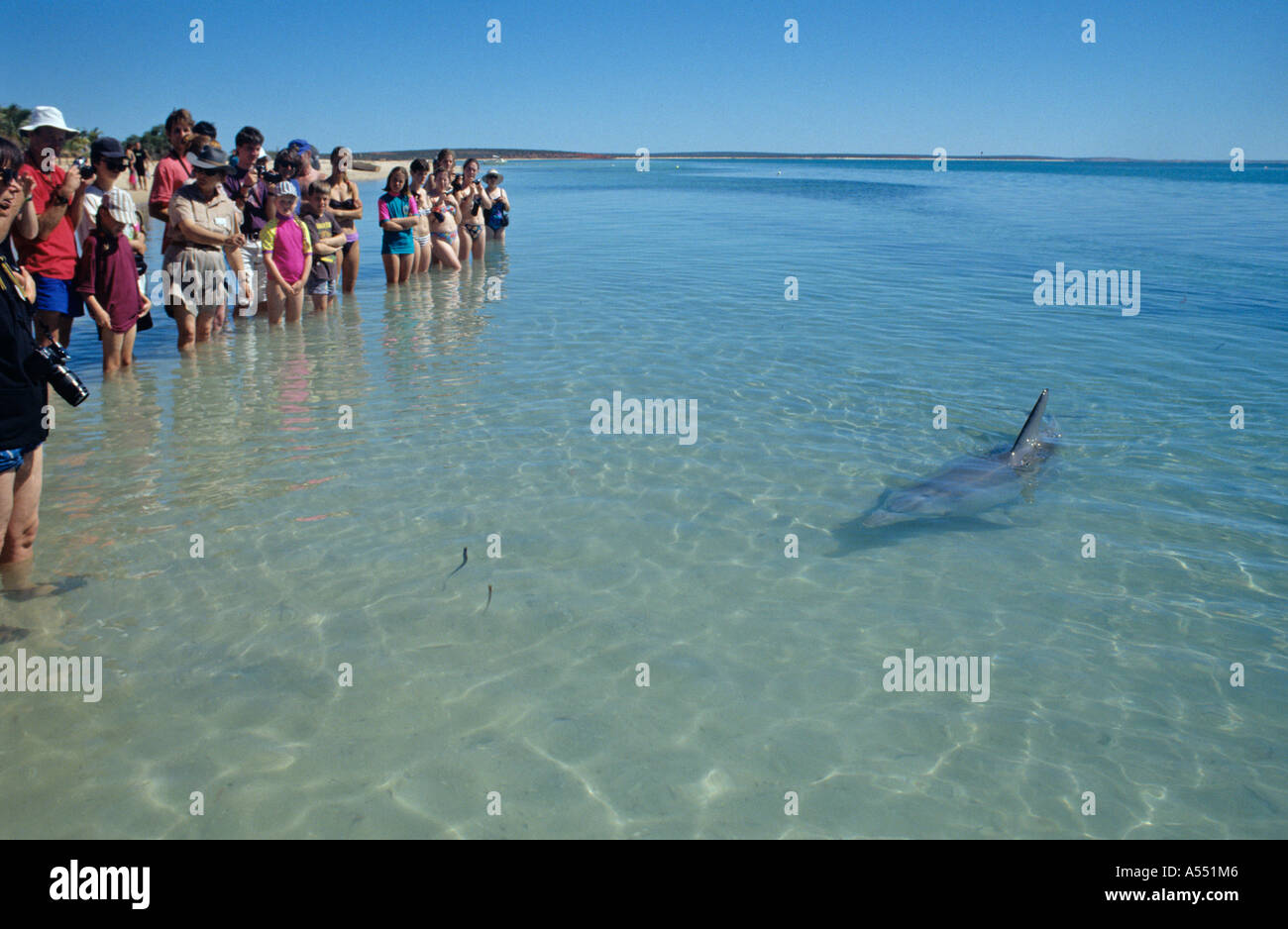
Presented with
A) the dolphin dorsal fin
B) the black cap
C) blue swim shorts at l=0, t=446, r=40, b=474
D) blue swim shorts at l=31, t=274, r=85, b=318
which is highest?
the black cap

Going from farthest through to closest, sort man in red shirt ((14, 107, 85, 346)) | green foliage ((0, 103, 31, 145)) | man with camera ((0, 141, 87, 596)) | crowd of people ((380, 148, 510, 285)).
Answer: green foliage ((0, 103, 31, 145))
crowd of people ((380, 148, 510, 285))
man in red shirt ((14, 107, 85, 346))
man with camera ((0, 141, 87, 596))

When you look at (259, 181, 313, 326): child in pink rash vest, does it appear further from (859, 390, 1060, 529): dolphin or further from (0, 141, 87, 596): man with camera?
(859, 390, 1060, 529): dolphin

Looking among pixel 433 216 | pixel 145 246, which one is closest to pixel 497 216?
pixel 433 216

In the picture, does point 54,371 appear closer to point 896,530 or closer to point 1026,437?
point 896,530

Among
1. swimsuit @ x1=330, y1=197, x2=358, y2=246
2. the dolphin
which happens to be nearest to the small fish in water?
the dolphin

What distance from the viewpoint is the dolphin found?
20.5 feet

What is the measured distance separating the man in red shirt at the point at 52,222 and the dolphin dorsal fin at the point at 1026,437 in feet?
25.9

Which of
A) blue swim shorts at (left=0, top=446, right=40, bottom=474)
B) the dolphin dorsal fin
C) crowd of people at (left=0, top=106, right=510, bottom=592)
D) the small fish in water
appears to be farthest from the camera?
the dolphin dorsal fin

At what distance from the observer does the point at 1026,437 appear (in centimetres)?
680

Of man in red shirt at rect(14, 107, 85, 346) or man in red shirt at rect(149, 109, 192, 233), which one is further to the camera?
man in red shirt at rect(149, 109, 192, 233)

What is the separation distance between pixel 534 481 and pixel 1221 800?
4920 millimetres

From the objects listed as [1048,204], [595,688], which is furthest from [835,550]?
[1048,204]

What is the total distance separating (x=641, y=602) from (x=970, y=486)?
296 cm

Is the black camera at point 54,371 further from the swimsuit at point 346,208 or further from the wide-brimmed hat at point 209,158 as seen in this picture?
the swimsuit at point 346,208
